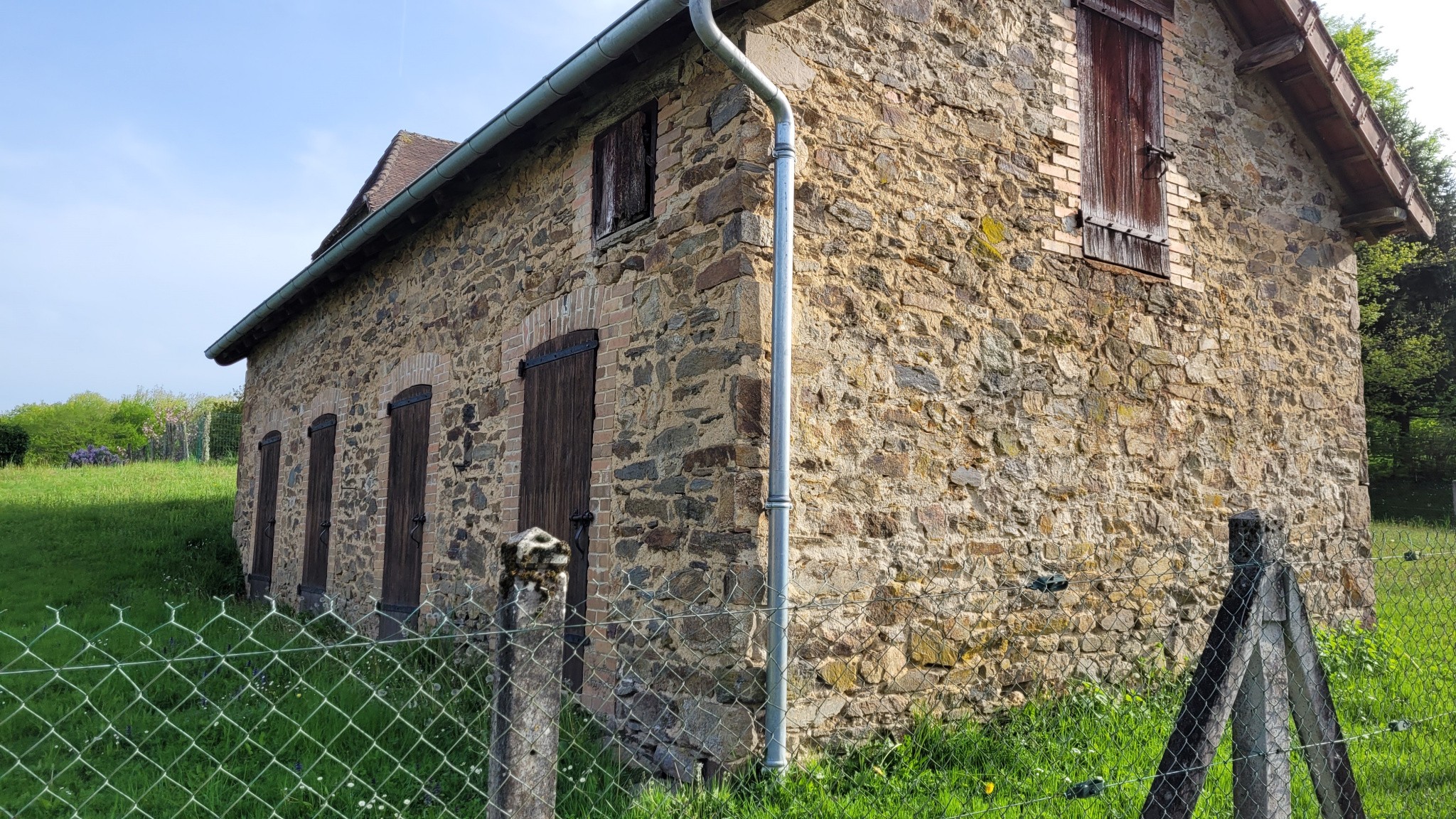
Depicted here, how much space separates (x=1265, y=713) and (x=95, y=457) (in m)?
29.0

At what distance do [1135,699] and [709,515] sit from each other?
2.93 metres

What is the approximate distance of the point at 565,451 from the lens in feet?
19.2

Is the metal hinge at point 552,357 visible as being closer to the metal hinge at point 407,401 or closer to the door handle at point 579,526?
the door handle at point 579,526

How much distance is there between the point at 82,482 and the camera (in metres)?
19.2

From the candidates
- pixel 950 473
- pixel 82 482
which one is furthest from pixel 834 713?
pixel 82 482

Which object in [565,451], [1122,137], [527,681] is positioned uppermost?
[1122,137]

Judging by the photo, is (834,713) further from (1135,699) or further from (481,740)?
(1135,699)

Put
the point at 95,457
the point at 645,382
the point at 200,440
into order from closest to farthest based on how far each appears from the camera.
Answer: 1. the point at 645,382
2. the point at 200,440
3. the point at 95,457

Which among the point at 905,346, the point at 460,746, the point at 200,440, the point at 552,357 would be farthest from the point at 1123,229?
the point at 200,440

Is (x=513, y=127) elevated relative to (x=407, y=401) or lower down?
elevated

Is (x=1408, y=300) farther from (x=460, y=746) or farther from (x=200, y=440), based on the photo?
(x=200, y=440)

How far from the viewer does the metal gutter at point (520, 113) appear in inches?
187

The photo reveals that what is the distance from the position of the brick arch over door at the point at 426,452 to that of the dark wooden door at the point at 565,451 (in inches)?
52.9

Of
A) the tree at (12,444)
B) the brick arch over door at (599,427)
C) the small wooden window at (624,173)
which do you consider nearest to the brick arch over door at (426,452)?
the brick arch over door at (599,427)
